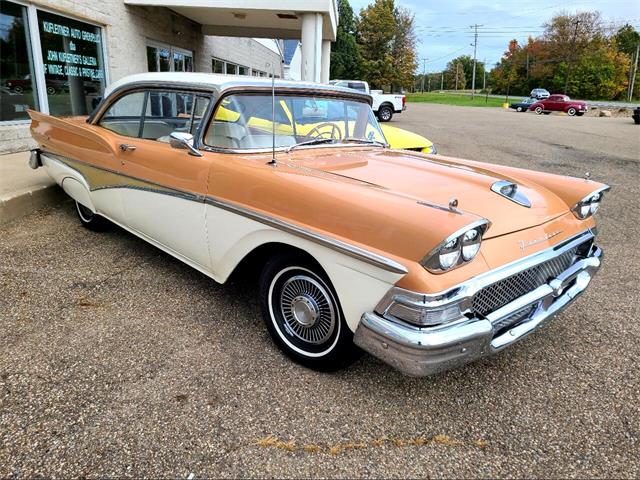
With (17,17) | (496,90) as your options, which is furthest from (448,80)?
(17,17)

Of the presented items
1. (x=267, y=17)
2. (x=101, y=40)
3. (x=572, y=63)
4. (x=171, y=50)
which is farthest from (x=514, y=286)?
(x=572, y=63)

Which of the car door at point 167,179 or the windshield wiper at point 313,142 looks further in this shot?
the windshield wiper at point 313,142

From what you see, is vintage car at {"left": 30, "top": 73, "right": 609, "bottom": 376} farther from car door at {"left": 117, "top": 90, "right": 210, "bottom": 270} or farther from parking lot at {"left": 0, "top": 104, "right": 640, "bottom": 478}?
parking lot at {"left": 0, "top": 104, "right": 640, "bottom": 478}

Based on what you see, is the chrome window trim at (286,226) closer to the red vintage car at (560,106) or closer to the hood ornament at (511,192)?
the hood ornament at (511,192)

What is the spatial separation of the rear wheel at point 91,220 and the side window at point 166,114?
1.40 m

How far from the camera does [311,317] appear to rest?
96.5 inches

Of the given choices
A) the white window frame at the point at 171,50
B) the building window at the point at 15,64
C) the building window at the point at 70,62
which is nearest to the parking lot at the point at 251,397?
the building window at the point at 15,64

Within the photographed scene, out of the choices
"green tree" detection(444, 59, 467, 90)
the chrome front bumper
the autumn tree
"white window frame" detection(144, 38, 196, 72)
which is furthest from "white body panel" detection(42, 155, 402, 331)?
"green tree" detection(444, 59, 467, 90)

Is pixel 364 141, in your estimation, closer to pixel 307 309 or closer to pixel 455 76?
pixel 307 309

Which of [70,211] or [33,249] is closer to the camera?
[33,249]

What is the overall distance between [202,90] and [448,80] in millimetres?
125832

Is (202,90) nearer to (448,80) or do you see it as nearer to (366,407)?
(366,407)

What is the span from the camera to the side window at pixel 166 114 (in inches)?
127

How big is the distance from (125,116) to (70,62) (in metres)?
5.58
